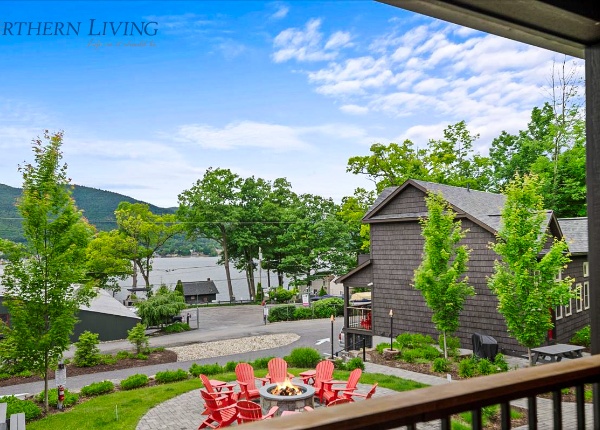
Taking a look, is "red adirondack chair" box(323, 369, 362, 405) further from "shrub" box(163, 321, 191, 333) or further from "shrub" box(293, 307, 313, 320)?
"shrub" box(293, 307, 313, 320)

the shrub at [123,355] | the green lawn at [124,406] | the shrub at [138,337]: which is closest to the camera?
the green lawn at [124,406]

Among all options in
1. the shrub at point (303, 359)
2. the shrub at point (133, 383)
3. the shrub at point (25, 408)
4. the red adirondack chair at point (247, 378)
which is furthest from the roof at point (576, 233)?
the shrub at point (25, 408)

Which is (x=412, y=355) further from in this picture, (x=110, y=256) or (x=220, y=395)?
(x=110, y=256)

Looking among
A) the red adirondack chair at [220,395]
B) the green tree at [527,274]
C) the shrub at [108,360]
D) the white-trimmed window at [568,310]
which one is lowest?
the shrub at [108,360]

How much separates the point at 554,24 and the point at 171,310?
2218 centimetres

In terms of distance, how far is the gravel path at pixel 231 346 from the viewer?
16.9 metres

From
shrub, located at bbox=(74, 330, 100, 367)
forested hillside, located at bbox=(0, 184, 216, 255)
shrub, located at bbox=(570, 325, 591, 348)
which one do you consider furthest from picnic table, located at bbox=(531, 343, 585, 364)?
forested hillside, located at bbox=(0, 184, 216, 255)

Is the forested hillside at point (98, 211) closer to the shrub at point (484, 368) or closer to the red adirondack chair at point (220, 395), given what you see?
the red adirondack chair at point (220, 395)

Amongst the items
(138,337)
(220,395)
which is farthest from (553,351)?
(138,337)

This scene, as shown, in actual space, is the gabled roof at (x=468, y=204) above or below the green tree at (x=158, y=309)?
above

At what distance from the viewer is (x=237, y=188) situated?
3681cm

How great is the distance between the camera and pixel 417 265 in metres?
16.0

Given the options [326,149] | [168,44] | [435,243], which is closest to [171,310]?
[435,243]

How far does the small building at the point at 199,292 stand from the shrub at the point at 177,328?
12193 mm
